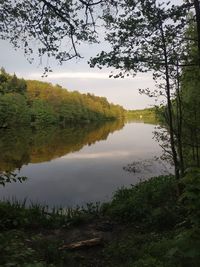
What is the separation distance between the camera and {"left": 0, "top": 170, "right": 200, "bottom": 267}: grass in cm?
704

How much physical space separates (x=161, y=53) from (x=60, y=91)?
141 m

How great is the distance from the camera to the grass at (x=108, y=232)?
7.04 metres

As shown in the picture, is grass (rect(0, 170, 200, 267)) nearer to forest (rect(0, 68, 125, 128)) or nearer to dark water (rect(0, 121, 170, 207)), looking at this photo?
dark water (rect(0, 121, 170, 207))

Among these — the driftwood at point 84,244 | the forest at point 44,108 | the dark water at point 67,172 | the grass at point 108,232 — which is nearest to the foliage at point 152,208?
the grass at point 108,232

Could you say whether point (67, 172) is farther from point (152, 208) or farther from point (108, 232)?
point (108, 232)

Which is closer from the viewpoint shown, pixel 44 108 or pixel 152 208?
pixel 152 208

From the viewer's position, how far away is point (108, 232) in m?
11.0

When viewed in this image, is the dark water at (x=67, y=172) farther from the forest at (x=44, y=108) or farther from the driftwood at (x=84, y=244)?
the forest at (x=44, y=108)

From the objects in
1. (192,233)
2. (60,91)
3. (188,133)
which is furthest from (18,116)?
(192,233)

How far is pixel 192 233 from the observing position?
404cm

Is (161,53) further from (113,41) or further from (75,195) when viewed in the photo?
(75,195)

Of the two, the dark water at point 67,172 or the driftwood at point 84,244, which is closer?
the driftwood at point 84,244

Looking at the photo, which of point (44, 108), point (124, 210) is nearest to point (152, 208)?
point (124, 210)

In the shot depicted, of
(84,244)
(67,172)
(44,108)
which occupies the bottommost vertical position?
(67,172)
